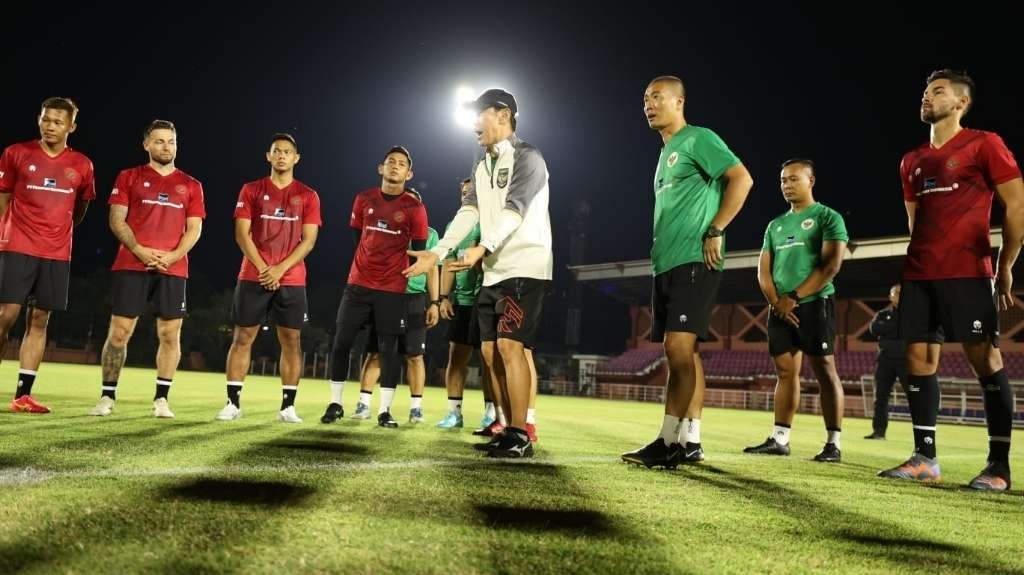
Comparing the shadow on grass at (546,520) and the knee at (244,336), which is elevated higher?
the knee at (244,336)

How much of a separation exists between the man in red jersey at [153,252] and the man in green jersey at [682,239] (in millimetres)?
4206

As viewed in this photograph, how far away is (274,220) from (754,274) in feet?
111

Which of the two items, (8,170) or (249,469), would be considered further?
(8,170)

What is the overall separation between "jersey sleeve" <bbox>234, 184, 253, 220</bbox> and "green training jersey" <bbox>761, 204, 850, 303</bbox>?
197 inches

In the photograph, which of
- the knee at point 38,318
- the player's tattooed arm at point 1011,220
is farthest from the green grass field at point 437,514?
the knee at point 38,318

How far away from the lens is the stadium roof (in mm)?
30747

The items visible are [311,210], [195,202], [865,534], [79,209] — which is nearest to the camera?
[865,534]

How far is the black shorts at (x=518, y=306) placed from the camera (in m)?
4.54

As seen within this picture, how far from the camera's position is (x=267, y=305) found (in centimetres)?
656

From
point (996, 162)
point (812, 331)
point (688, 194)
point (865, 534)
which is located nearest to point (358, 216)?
point (688, 194)

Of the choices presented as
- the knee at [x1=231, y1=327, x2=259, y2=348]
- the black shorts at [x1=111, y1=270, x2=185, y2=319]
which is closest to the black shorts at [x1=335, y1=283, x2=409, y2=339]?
the knee at [x1=231, y1=327, x2=259, y2=348]

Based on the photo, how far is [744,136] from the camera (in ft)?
173

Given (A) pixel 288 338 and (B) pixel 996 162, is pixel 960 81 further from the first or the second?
(A) pixel 288 338

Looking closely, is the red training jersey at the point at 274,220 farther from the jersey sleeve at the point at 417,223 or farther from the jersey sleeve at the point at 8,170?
the jersey sleeve at the point at 8,170
